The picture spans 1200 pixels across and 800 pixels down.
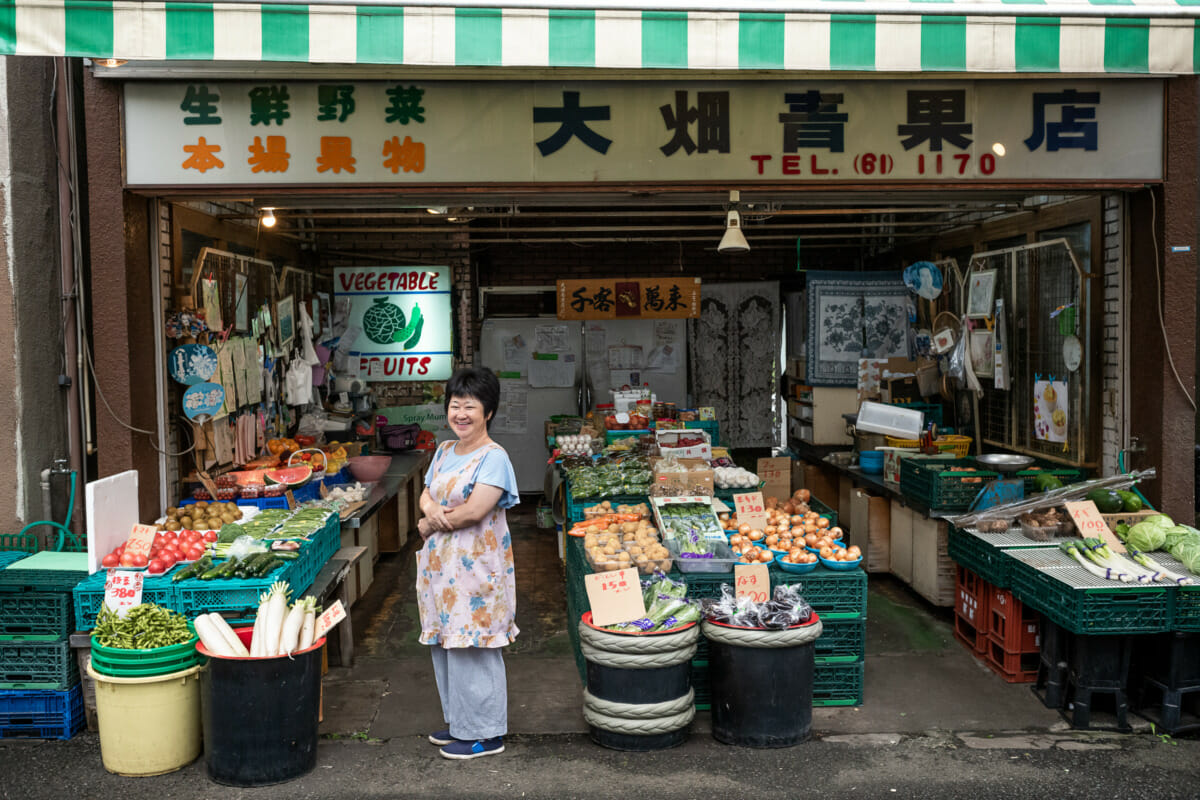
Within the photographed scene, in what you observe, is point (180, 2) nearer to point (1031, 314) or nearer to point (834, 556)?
point (834, 556)

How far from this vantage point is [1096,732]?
555cm

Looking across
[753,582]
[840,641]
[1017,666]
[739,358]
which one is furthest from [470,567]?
[739,358]

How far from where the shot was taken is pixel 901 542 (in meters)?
8.73

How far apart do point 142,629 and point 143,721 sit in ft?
1.48

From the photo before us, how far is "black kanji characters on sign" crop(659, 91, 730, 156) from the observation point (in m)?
6.38

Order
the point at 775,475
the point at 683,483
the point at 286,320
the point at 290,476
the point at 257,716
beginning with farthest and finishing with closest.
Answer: the point at 286,320
the point at 775,475
the point at 290,476
the point at 683,483
the point at 257,716

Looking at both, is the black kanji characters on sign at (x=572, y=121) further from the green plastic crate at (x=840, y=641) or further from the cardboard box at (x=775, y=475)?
the cardboard box at (x=775, y=475)

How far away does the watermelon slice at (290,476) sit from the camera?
7695 millimetres

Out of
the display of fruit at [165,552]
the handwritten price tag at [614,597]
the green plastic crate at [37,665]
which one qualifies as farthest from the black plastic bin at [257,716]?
the handwritten price tag at [614,597]

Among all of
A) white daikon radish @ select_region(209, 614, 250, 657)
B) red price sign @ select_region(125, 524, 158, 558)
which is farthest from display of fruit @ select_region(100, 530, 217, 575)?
white daikon radish @ select_region(209, 614, 250, 657)

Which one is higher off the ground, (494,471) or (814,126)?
(814,126)

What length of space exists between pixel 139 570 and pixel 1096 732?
533cm

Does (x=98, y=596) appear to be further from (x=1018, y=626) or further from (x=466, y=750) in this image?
(x=1018, y=626)

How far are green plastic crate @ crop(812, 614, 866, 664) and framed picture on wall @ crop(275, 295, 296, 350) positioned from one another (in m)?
6.17
